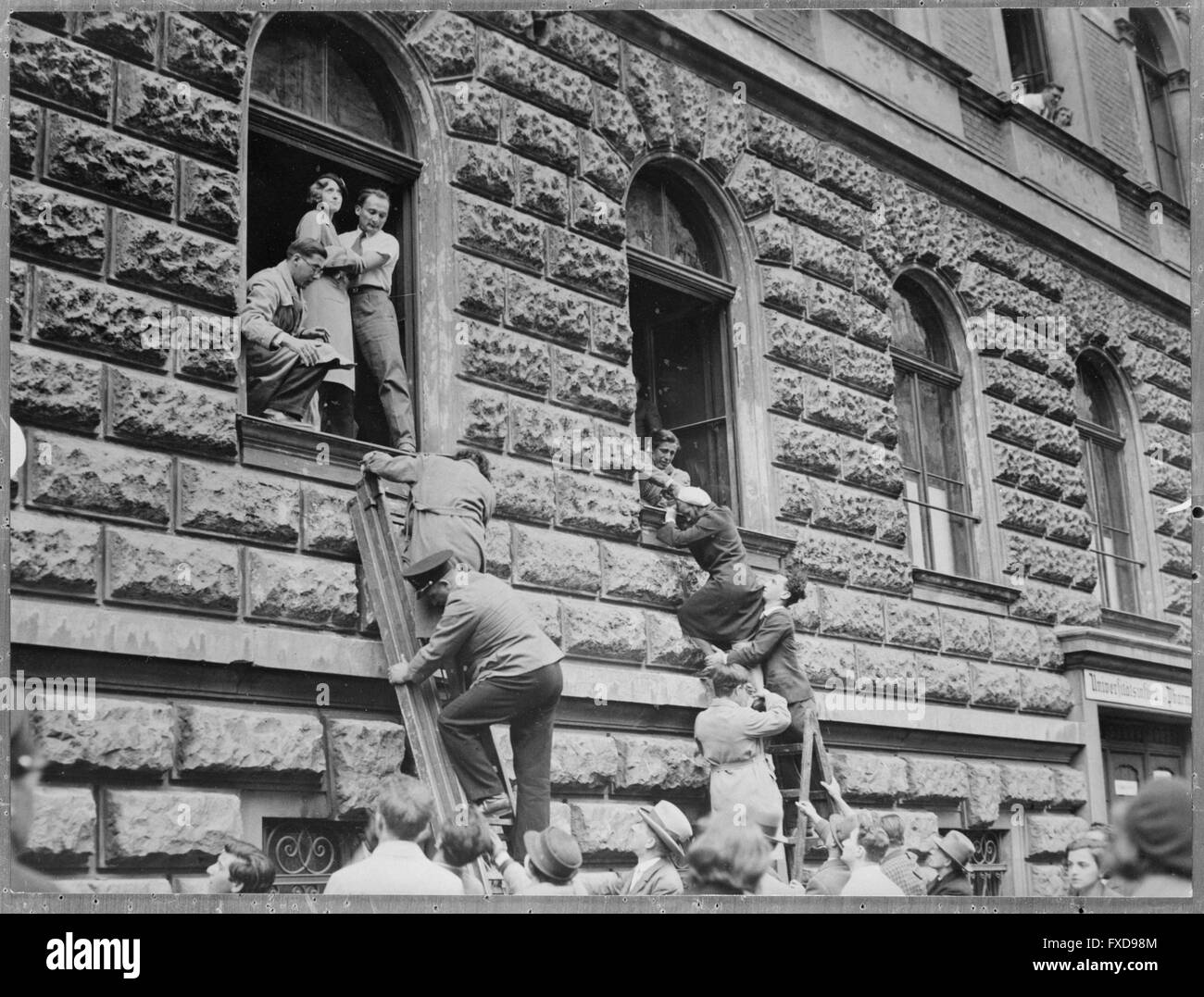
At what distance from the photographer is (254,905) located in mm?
6441

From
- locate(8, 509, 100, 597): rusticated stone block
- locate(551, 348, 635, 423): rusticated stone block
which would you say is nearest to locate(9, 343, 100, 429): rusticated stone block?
locate(8, 509, 100, 597): rusticated stone block

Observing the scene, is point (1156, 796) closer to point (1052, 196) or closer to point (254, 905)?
point (254, 905)

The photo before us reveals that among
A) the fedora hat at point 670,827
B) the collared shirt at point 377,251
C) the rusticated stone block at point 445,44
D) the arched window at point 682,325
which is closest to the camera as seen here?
the fedora hat at point 670,827

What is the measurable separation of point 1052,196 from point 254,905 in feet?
30.1

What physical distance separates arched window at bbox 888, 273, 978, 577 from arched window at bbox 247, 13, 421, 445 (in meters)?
4.33

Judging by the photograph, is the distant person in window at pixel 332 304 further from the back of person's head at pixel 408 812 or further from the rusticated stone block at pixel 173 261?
the back of person's head at pixel 408 812

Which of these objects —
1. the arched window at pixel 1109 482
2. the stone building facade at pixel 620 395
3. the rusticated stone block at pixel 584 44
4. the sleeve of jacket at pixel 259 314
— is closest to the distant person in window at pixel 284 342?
the sleeve of jacket at pixel 259 314

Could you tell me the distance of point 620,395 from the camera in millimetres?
9141

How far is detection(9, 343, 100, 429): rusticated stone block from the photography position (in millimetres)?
6512

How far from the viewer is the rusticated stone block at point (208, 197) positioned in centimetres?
730

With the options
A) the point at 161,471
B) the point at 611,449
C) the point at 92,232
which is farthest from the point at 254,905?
the point at 611,449

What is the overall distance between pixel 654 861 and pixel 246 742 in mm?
1999

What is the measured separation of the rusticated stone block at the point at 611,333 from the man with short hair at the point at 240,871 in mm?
3607
